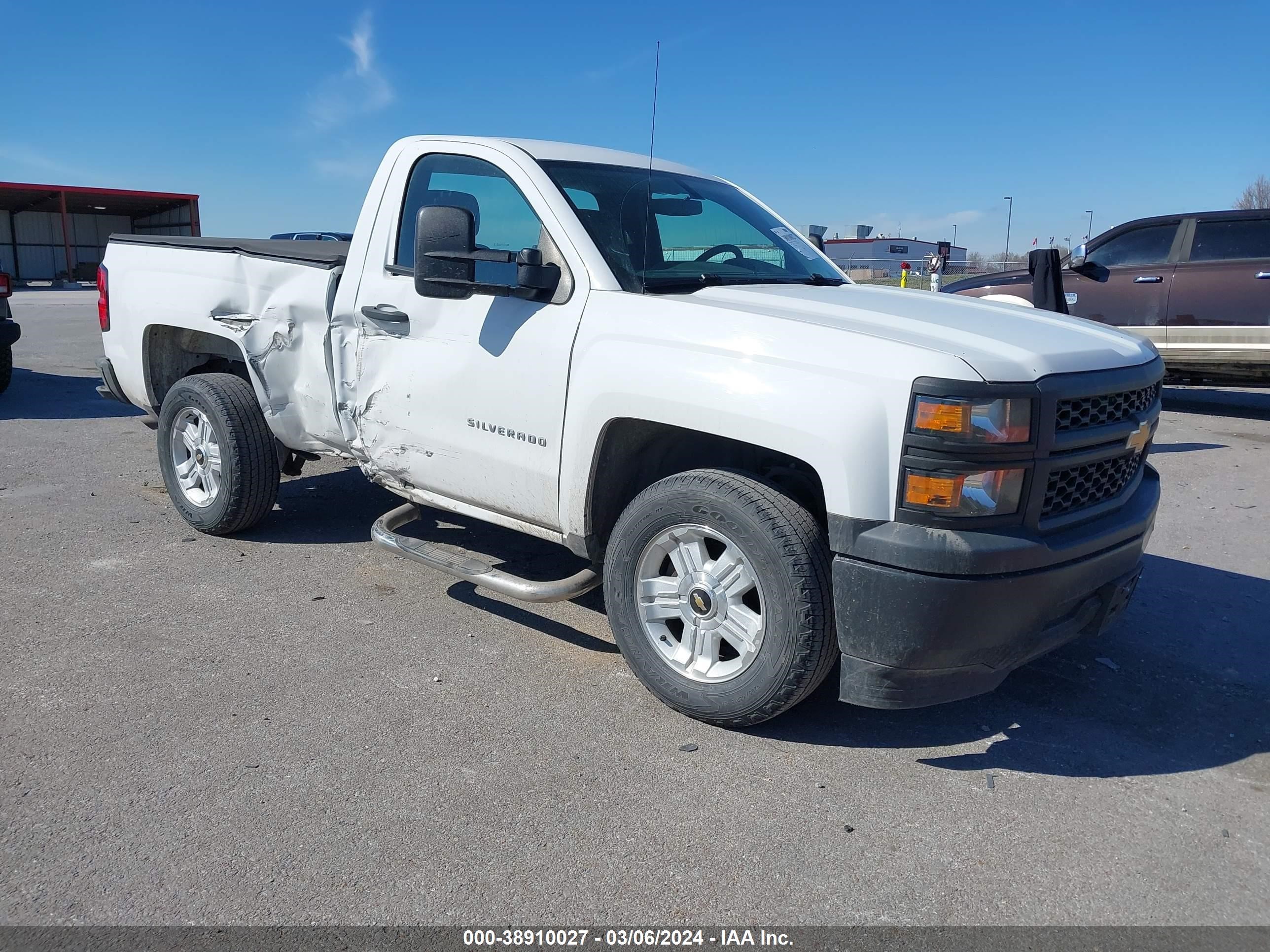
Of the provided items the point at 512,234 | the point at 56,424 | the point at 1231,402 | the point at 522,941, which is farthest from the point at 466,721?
the point at 1231,402

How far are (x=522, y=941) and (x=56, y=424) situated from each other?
25.9 ft

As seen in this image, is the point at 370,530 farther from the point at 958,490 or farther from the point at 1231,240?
the point at 1231,240

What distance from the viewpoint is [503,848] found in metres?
2.75

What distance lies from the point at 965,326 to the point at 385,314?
7.78ft

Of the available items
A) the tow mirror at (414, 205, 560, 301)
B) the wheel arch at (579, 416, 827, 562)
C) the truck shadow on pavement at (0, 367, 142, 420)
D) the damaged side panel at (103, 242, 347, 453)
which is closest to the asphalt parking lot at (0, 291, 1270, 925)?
the wheel arch at (579, 416, 827, 562)

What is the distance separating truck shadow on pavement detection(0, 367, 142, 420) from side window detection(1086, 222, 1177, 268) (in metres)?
9.92

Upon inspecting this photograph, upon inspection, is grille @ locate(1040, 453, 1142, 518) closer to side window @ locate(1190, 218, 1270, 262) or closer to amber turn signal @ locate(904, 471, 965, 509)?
amber turn signal @ locate(904, 471, 965, 509)

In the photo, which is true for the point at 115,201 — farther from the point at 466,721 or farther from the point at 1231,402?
the point at 466,721

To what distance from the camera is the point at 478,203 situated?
14.1ft

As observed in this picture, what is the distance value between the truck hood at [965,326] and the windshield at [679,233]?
0.20 metres

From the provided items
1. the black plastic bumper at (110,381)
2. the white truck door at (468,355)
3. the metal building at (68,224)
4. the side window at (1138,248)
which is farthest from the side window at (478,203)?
the metal building at (68,224)

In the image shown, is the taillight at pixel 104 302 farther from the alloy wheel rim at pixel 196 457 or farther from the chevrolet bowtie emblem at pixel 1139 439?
the chevrolet bowtie emblem at pixel 1139 439

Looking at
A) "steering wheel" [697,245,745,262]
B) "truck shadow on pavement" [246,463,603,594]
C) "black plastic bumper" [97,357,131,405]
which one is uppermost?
"steering wheel" [697,245,745,262]

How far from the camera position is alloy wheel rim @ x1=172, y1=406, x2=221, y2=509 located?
17.3 feet
